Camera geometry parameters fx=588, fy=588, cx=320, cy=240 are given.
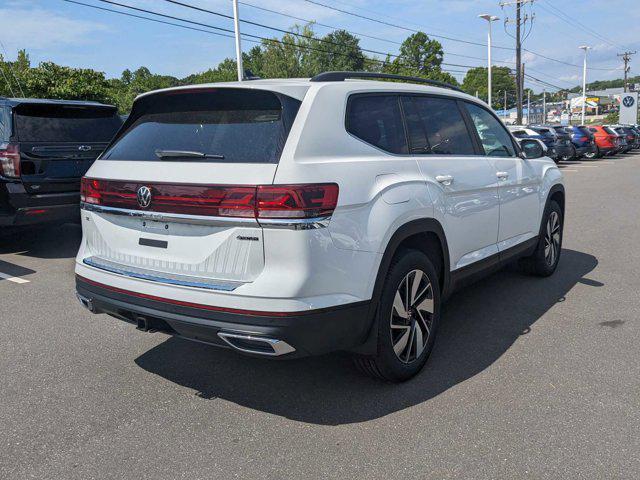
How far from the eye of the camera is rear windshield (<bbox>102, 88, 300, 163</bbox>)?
2965 mm

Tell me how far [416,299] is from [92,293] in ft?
6.31

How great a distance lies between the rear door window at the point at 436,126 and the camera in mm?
3830

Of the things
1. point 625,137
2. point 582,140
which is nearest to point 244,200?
point 582,140

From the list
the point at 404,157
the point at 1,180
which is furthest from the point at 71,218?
the point at 404,157

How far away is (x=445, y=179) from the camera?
3.85m

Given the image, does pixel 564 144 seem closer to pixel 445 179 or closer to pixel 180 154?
pixel 445 179

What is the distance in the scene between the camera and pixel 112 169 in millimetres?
3402

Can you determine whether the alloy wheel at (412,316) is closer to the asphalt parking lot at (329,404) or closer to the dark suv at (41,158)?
the asphalt parking lot at (329,404)

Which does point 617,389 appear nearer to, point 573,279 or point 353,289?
point 353,289

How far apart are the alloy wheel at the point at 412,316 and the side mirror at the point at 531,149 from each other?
→ 2.38 meters

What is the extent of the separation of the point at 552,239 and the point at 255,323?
13.7 feet

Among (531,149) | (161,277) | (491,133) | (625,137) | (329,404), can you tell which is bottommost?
(329,404)

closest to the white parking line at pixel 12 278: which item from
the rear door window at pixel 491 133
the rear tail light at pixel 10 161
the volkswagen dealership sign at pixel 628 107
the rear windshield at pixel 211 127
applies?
the rear tail light at pixel 10 161

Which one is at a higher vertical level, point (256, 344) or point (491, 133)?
point (491, 133)
